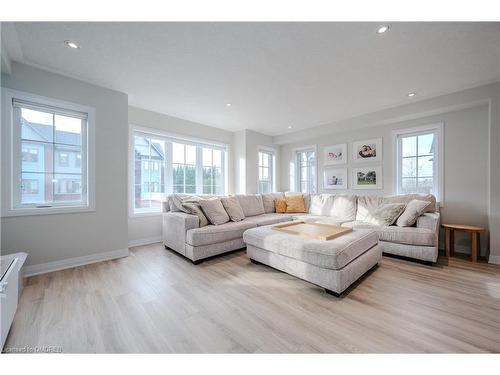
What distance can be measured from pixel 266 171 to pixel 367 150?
2.48 meters

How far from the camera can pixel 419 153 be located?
3.64 meters

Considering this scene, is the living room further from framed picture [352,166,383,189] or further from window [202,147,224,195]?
window [202,147,224,195]

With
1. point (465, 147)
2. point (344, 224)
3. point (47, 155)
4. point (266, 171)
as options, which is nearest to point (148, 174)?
point (47, 155)

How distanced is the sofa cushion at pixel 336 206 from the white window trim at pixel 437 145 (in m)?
0.83

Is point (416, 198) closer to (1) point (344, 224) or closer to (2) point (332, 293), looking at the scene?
(1) point (344, 224)

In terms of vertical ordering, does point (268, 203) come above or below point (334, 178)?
below

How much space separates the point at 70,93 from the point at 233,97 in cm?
218

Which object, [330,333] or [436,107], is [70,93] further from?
[436,107]

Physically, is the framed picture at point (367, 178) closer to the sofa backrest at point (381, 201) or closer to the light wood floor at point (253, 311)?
the sofa backrest at point (381, 201)

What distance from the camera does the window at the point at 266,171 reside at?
5.47 metres

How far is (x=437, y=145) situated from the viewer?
135 inches

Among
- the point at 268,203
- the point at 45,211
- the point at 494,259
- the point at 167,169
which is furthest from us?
the point at 268,203

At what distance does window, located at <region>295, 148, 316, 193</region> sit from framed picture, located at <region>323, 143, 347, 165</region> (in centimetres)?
36
